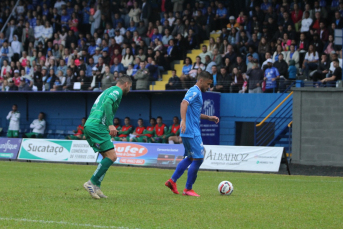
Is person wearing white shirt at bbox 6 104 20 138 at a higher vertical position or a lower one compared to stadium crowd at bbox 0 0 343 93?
lower

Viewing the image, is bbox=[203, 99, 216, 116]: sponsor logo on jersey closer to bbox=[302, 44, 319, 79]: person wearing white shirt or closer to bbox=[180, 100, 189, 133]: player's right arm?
bbox=[302, 44, 319, 79]: person wearing white shirt

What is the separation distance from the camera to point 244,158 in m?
16.8

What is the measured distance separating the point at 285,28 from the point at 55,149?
33.9 feet

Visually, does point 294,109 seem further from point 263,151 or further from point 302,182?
point 302,182

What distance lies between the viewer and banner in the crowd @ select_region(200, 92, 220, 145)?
70.5 feet

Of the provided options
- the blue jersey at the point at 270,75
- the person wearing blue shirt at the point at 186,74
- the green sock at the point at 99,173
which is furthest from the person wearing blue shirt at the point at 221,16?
the green sock at the point at 99,173

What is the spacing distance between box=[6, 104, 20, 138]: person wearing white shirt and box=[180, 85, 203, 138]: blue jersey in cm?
1831

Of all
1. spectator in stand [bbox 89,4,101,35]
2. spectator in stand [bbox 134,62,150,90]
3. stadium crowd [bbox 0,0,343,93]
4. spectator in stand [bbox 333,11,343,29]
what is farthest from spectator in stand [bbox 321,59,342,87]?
spectator in stand [bbox 89,4,101,35]

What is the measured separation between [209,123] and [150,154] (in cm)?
450

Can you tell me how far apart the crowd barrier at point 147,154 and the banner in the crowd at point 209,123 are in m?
3.78

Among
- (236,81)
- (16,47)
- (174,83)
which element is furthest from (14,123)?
(236,81)

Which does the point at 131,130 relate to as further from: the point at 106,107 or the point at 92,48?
the point at 106,107

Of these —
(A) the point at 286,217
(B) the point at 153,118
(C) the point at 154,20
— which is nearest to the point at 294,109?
(B) the point at 153,118

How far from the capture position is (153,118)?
23.1 metres
